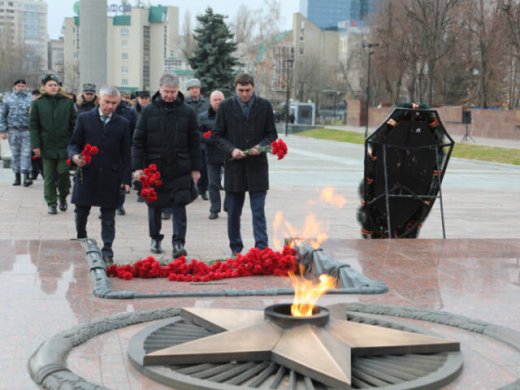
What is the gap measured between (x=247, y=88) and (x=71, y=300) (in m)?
3.01

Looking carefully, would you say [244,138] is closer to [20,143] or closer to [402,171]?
[402,171]

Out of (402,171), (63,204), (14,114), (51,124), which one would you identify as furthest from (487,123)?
(402,171)

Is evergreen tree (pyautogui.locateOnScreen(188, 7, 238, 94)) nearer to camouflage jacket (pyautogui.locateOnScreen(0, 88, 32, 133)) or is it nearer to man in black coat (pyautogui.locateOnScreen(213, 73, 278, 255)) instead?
camouflage jacket (pyautogui.locateOnScreen(0, 88, 32, 133))

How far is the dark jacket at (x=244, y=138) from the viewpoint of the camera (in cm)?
685

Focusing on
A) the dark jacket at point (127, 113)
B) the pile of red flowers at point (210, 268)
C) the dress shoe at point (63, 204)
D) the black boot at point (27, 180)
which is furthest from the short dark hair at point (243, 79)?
the black boot at point (27, 180)

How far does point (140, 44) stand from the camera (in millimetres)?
126312

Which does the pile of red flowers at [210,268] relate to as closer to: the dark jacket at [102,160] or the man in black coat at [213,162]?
the dark jacket at [102,160]

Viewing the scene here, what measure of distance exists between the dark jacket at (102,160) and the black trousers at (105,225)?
0.10 metres

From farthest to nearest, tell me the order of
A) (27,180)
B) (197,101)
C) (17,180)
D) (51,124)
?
(17,180) → (27,180) → (197,101) → (51,124)

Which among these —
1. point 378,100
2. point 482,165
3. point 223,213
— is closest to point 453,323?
point 223,213

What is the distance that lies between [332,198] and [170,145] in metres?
6.31

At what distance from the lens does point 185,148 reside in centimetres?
695

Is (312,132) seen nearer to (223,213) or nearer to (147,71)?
(223,213)

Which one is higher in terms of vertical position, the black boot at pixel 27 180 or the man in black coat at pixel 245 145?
the man in black coat at pixel 245 145
